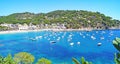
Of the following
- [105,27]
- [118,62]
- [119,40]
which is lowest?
[105,27]

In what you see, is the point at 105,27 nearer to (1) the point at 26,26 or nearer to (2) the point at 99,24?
(2) the point at 99,24

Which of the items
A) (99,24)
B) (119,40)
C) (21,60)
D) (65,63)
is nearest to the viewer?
(119,40)

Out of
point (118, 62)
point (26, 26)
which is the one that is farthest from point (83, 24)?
point (118, 62)

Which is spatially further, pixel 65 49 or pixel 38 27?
pixel 38 27

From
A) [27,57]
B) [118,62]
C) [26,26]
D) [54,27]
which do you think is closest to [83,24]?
[54,27]

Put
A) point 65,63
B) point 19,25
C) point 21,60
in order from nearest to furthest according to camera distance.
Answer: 1. point 21,60
2. point 65,63
3. point 19,25

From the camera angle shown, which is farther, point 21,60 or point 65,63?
point 65,63

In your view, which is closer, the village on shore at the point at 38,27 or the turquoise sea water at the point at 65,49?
the turquoise sea water at the point at 65,49

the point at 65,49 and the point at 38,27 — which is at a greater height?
the point at 65,49

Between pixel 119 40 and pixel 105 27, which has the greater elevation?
pixel 119 40

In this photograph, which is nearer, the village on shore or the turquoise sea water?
the turquoise sea water

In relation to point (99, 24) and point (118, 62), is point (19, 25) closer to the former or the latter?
point (99, 24)
